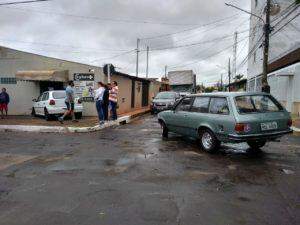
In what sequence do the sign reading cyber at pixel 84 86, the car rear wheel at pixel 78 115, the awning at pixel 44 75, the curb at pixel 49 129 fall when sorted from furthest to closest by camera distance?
the sign reading cyber at pixel 84 86 → the awning at pixel 44 75 → the car rear wheel at pixel 78 115 → the curb at pixel 49 129

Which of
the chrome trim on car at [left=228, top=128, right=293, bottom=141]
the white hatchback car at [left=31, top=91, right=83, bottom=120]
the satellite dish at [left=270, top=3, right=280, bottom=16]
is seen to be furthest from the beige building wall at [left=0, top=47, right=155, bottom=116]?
the satellite dish at [left=270, top=3, right=280, bottom=16]

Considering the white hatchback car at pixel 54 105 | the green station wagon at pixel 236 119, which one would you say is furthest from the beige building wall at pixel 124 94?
the green station wagon at pixel 236 119

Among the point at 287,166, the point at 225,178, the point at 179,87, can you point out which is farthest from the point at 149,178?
the point at 179,87

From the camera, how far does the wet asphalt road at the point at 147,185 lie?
5035mm

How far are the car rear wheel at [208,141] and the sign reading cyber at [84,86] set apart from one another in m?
11.9

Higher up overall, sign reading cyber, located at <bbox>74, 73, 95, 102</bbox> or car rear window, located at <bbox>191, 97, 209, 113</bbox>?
sign reading cyber, located at <bbox>74, 73, 95, 102</bbox>

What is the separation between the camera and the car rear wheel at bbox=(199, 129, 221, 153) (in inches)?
374

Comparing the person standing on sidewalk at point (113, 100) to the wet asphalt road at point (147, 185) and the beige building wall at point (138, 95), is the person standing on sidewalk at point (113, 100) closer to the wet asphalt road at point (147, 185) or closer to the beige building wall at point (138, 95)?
the wet asphalt road at point (147, 185)

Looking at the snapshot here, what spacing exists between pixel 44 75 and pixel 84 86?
2116 mm

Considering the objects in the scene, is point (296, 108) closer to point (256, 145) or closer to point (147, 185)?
point (256, 145)

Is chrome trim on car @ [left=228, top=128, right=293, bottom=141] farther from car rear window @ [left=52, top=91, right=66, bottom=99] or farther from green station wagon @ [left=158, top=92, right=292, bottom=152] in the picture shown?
car rear window @ [left=52, top=91, right=66, bottom=99]

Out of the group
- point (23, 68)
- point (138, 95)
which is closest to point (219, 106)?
point (23, 68)

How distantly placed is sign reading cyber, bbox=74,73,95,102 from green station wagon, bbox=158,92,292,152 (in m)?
11.2

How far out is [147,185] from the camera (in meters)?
6.56
